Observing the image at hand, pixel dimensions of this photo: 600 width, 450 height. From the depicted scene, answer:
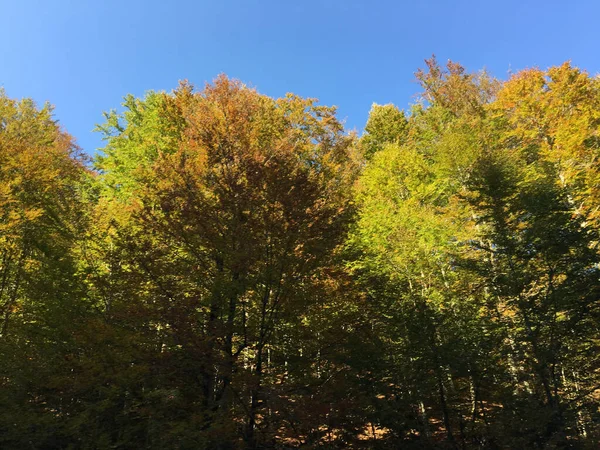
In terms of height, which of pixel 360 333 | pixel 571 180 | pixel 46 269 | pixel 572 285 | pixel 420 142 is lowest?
pixel 360 333

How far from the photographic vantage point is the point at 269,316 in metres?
7.42

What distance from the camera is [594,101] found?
51.3 feet

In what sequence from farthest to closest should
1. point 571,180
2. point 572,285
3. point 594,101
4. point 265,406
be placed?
1. point 594,101
2. point 571,180
3. point 572,285
4. point 265,406

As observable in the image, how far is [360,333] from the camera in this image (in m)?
8.39

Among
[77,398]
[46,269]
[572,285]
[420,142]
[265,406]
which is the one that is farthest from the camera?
[420,142]

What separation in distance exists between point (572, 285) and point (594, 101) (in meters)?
12.6

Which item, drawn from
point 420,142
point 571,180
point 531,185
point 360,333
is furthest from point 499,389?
point 420,142

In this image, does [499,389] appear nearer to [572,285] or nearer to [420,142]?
[572,285]

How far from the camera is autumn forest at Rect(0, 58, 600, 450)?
6684 mm

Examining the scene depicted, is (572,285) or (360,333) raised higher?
(572,285)

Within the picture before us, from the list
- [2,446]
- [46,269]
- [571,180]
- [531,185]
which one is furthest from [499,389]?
[46,269]

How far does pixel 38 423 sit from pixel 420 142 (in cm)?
2401

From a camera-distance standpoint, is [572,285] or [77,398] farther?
[572,285]

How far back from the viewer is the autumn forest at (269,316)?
263 inches
